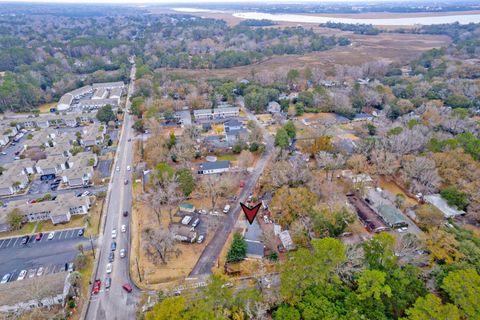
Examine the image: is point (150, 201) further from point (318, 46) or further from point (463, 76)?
point (318, 46)

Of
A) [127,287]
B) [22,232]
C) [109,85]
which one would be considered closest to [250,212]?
[127,287]

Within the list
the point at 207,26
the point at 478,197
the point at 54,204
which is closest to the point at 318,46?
the point at 207,26

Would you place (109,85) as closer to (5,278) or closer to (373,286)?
(5,278)

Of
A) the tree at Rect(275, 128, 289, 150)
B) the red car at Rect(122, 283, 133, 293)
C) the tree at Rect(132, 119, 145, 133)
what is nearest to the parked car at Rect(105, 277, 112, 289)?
the red car at Rect(122, 283, 133, 293)

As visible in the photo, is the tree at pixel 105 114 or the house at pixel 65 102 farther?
the house at pixel 65 102

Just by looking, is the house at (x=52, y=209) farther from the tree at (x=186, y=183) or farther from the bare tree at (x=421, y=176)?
the bare tree at (x=421, y=176)

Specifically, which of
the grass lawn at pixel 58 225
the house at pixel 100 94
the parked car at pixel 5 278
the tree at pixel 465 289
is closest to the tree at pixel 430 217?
the tree at pixel 465 289
